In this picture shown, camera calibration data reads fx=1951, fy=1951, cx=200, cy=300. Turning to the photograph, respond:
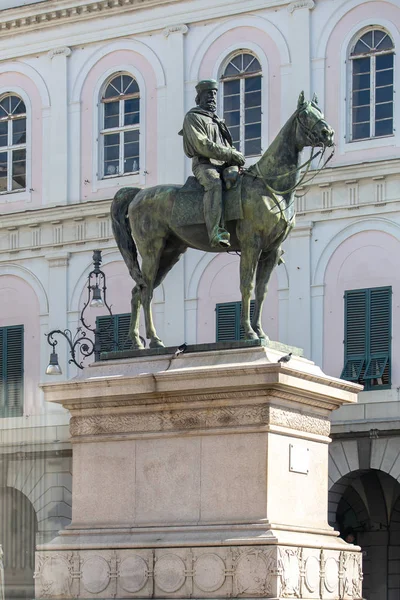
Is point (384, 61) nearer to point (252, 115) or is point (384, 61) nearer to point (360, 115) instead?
point (360, 115)

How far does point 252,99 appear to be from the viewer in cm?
3847

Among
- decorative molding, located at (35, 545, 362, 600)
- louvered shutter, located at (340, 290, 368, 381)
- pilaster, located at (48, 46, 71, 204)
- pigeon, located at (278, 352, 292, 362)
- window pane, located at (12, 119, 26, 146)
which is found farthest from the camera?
window pane, located at (12, 119, 26, 146)

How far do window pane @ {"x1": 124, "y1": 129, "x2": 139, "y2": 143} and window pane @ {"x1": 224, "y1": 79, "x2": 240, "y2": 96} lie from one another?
233 centimetres

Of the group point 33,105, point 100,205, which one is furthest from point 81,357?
point 33,105

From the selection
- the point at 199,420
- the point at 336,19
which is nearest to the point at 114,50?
the point at 336,19

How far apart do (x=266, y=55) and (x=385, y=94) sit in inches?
121

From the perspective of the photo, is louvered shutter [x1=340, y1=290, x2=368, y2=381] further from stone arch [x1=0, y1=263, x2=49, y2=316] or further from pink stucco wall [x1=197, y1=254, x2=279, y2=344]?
stone arch [x1=0, y1=263, x2=49, y2=316]

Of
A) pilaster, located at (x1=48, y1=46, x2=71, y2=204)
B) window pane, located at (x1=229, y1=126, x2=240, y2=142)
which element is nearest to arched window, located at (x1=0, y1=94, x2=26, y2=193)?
pilaster, located at (x1=48, y1=46, x2=71, y2=204)

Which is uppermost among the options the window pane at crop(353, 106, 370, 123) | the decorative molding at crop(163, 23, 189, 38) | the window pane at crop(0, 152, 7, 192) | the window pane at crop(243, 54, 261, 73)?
the decorative molding at crop(163, 23, 189, 38)

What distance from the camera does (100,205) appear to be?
132 ft

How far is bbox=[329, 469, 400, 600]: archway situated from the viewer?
38.1m

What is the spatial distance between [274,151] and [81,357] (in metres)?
21.0

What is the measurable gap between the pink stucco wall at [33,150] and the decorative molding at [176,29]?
3.33 meters

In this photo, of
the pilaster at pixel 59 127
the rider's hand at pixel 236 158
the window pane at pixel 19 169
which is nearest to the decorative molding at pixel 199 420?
the rider's hand at pixel 236 158
